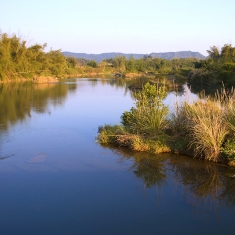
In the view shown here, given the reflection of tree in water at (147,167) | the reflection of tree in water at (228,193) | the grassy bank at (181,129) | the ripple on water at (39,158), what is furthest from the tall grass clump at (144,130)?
the reflection of tree in water at (228,193)

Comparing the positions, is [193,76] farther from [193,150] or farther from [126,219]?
[126,219]

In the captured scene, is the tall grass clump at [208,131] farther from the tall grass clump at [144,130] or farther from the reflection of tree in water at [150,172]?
the reflection of tree in water at [150,172]

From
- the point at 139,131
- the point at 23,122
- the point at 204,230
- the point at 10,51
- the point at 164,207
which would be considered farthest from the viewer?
the point at 10,51

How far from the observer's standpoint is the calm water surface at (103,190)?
467 centimetres

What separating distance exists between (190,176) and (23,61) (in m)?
31.4

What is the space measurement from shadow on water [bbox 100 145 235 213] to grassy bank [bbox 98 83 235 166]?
0.84 ft

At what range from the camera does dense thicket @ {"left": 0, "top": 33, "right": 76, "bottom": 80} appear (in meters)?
31.4

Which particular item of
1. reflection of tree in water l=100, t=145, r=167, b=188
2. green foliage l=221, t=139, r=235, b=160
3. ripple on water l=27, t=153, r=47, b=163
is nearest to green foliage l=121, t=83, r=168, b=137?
reflection of tree in water l=100, t=145, r=167, b=188

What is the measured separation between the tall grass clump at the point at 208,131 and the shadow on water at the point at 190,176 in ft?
0.92

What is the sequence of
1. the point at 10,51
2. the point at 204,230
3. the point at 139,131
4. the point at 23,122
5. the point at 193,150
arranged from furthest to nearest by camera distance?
the point at 10,51 < the point at 23,122 < the point at 139,131 < the point at 193,150 < the point at 204,230

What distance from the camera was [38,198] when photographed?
214 inches

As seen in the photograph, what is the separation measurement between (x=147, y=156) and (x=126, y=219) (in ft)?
10.0

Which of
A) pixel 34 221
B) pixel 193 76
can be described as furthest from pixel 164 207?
pixel 193 76

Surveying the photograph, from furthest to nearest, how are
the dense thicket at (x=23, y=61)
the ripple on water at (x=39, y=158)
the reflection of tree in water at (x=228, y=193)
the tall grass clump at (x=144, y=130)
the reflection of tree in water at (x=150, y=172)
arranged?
the dense thicket at (x=23, y=61) → the tall grass clump at (x=144, y=130) → the ripple on water at (x=39, y=158) → the reflection of tree in water at (x=150, y=172) → the reflection of tree in water at (x=228, y=193)
